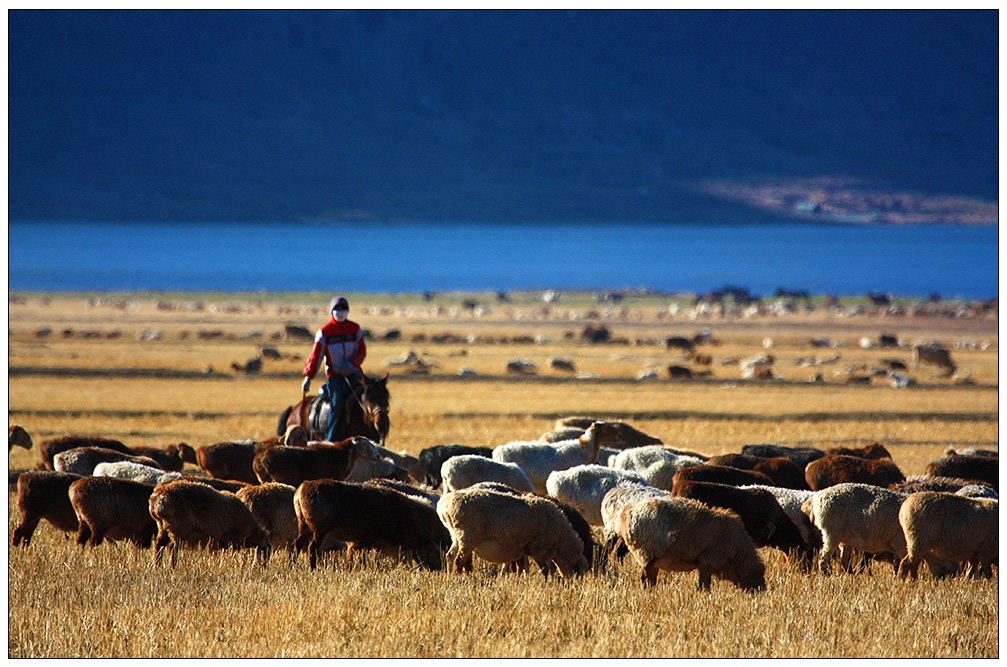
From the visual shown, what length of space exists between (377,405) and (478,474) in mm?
2219

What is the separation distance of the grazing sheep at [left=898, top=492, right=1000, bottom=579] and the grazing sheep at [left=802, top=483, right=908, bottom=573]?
10.2 inches

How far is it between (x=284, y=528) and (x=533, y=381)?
828 inches

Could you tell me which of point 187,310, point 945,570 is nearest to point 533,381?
point 945,570

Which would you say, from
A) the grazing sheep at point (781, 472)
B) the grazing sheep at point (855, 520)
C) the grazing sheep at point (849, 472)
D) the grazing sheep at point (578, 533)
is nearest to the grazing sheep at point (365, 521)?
the grazing sheep at point (578, 533)

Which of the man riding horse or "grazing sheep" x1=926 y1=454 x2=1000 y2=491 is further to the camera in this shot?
the man riding horse

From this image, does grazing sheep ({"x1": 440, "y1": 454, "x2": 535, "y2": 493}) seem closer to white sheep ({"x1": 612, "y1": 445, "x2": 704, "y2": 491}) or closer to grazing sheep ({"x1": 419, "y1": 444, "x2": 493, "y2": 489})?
white sheep ({"x1": 612, "y1": 445, "x2": 704, "y2": 491})

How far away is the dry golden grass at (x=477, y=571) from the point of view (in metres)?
6.87

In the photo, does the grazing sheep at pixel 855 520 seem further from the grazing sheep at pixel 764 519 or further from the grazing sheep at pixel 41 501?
the grazing sheep at pixel 41 501

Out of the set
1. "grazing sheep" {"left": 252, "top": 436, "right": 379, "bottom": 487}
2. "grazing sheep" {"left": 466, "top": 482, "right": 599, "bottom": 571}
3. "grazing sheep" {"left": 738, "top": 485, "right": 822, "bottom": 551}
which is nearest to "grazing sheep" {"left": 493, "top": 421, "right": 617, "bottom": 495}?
"grazing sheep" {"left": 252, "top": 436, "right": 379, "bottom": 487}

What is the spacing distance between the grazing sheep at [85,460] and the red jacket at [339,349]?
7.16 ft

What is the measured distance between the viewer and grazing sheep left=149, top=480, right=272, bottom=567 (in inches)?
343

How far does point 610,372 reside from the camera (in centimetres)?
3394

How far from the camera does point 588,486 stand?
10398 millimetres

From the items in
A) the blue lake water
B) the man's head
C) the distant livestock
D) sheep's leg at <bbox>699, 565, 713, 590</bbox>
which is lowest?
sheep's leg at <bbox>699, 565, 713, 590</bbox>
